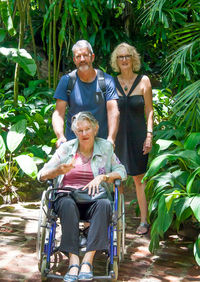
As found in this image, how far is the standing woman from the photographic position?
11.1 ft

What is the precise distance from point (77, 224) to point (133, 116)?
47.7 inches

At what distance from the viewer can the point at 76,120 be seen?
2766 millimetres

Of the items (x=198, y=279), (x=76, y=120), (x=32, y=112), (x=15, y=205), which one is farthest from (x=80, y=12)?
(x=198, y=279)

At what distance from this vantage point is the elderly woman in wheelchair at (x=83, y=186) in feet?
8.05

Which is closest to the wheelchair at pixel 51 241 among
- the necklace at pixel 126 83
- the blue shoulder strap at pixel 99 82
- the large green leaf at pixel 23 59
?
the blue shoulder strap at pixel 99 82

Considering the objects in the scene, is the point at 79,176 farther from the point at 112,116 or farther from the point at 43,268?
the point at 43,268

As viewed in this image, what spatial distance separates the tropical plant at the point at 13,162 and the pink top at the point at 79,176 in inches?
37.2

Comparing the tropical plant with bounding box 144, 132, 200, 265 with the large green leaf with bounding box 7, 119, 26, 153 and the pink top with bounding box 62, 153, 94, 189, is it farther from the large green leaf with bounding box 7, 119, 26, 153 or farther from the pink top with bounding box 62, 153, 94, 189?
the large green leaf with bounding box 7, 119, 26, 153

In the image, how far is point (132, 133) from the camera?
345cm

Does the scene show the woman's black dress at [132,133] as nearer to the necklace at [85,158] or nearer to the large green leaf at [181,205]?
the necklace at [85,158]

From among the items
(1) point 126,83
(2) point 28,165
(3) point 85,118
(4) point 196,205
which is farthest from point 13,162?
(4) point 196,205

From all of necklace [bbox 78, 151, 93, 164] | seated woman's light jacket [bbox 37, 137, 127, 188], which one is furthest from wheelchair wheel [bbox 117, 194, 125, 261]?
necklace [bbox 78, 151, 93, 164]

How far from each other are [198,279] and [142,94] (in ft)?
4.88

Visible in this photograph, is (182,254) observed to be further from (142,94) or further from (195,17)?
(195,17)
